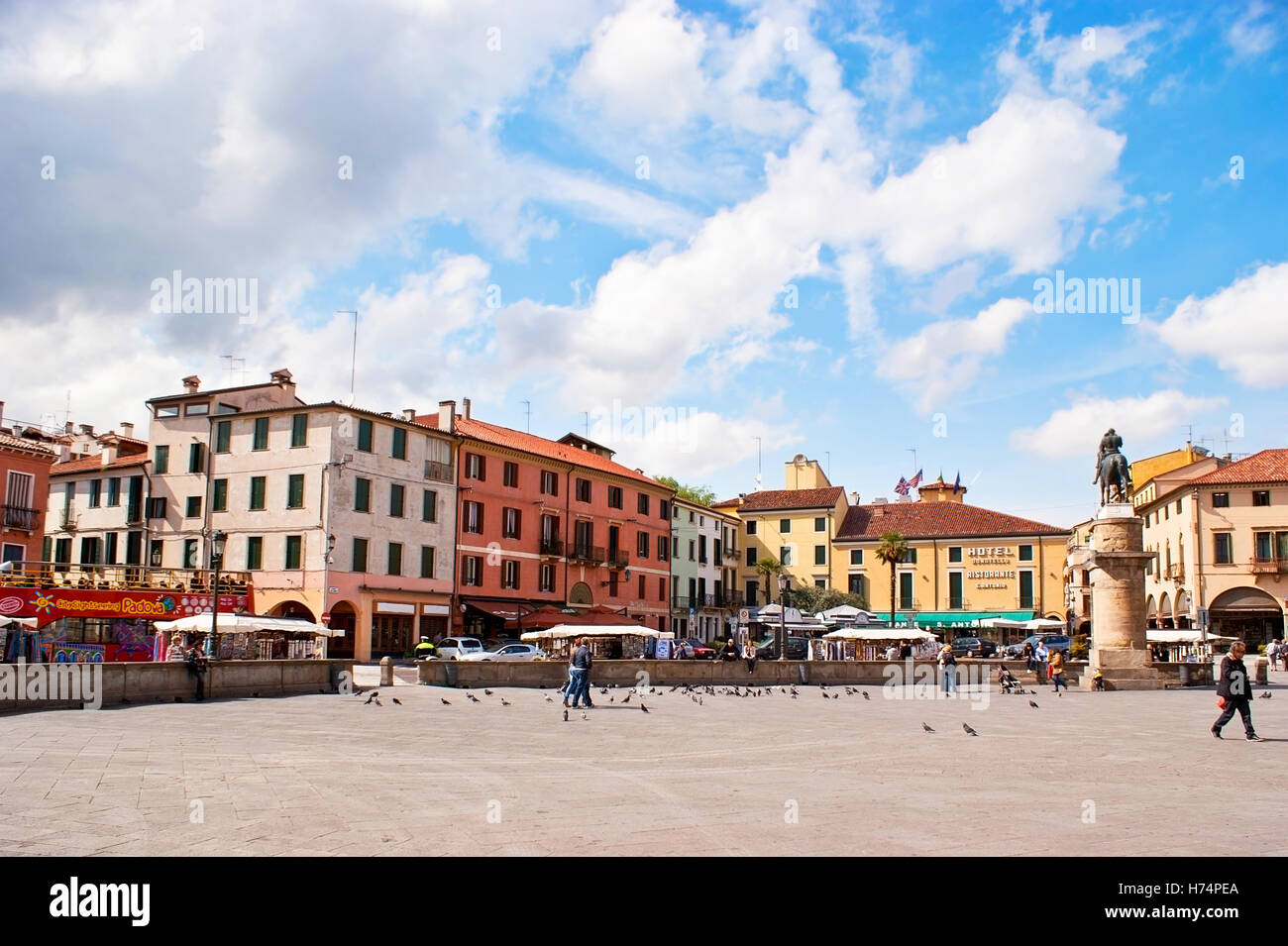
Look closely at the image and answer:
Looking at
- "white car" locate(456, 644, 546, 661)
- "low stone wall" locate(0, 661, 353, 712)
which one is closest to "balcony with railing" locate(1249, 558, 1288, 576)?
"white car" locate(456, 644, 546, 661)

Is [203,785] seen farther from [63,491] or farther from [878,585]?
[878,585]

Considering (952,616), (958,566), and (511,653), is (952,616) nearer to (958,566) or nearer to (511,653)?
(958,566)

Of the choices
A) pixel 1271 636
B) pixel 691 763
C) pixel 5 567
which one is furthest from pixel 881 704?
pixel 1271 636

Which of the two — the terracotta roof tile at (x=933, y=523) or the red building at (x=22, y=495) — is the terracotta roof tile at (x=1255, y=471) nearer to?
the terracotta roof tile at (x=933, y=523)

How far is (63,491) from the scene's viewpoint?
174 ft

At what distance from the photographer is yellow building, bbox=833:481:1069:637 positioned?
7319cm

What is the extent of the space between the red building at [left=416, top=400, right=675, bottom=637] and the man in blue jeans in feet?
95.9

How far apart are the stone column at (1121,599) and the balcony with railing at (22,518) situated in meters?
38.4

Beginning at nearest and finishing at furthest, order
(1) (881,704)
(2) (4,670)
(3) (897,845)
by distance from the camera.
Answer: (3) (897,845)
(2) (4,670)
(1) (881,704)

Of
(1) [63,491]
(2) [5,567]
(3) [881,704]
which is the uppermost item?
(1) [63,491]

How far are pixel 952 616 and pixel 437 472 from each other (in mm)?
38882

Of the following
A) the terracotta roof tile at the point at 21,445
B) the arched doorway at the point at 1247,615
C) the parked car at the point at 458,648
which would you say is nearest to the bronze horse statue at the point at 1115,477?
the parked car at the point at 458,648

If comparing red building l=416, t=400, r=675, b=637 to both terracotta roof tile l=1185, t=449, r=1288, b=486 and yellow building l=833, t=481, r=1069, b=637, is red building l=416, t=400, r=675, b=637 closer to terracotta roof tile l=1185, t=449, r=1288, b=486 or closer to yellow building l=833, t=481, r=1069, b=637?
yellow building l=833, t=481, r=1069, b=637
